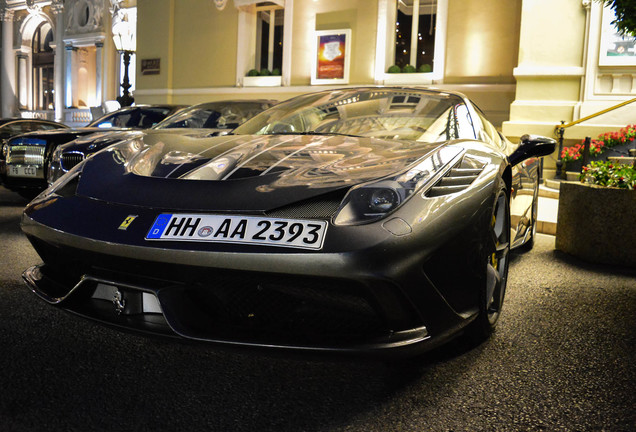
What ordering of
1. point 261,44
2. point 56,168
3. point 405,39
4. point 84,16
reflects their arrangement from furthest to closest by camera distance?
point 84,16
point 261,44
point 405,39
point 56,168

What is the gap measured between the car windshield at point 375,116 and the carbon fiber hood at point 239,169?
0.25 metres

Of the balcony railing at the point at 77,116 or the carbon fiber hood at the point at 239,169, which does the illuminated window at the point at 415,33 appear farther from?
the balcony railing at the point at 77,116

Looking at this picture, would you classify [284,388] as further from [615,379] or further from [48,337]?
[615,379]

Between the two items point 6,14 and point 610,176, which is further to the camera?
point 6,14

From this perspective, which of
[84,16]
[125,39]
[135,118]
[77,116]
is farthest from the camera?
[77,116]

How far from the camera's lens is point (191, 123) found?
5434 millimetres

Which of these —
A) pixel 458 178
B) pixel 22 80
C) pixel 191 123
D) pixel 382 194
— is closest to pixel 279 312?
pixel 382 194

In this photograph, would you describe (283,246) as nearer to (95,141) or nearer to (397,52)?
(95,141)

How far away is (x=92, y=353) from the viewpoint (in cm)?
195

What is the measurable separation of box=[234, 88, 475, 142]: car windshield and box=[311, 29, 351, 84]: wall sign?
33.2ft

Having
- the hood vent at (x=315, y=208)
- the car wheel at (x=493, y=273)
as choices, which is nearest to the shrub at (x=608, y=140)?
the car wheel at (x=493, y=273)

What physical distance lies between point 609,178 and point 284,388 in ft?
10.7

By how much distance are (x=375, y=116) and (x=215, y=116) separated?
3158 millimetres

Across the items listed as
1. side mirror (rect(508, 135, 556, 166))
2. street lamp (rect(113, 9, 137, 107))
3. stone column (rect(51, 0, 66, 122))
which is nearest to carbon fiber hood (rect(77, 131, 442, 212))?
side mirror (rect(508, 135, 556, 166))
